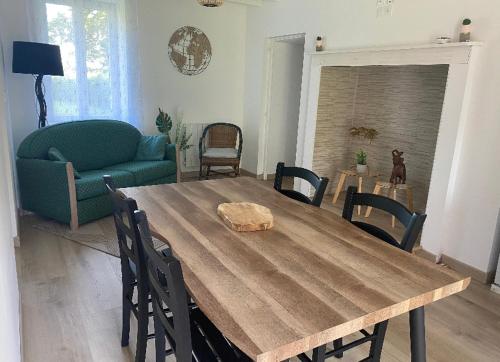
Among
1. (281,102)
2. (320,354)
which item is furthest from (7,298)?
(281,102)

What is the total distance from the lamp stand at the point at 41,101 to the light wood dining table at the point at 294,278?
9.42ft

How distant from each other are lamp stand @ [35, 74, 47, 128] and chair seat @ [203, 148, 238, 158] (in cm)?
204

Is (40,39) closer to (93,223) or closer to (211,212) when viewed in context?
(93,223)

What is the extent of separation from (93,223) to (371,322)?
10.8 feet

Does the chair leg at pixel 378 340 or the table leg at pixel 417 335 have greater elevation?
the table leg at pixel 417 335

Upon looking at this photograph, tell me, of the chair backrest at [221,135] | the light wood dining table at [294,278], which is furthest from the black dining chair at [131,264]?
the chair backrest at [221,135]

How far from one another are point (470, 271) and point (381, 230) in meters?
1.84

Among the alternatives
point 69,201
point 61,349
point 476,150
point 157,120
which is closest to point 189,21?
point 157,120

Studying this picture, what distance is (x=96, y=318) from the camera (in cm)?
227

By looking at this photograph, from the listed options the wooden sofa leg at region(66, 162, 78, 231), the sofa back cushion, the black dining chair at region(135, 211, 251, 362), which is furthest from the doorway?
the black dining chair at region(135, 211, 251, 362)

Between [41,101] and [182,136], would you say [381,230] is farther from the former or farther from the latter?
[182,136]

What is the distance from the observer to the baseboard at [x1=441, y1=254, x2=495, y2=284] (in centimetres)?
294

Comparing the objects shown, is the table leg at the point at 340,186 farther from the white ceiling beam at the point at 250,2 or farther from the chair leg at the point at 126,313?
the chair leg at the point at 126,313

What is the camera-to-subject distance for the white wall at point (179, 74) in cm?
420
